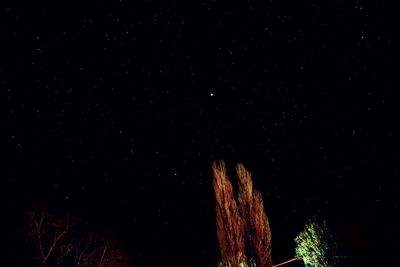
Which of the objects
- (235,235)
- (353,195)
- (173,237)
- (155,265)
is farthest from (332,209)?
(173,237)

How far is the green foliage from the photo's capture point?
43.8 ft

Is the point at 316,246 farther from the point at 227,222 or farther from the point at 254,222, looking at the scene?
the point at 227,222

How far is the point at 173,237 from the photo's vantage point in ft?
80.6

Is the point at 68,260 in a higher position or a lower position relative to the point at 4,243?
lower

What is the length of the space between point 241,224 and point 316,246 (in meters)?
5.37

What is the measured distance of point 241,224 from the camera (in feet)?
32.3

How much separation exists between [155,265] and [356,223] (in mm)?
11476

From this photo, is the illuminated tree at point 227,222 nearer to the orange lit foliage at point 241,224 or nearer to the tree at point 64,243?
the orange lit foliage at point 241,224

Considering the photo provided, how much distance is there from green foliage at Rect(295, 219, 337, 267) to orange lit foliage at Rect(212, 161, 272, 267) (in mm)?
4684

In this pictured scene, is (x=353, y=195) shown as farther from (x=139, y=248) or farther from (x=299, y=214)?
(x=139, y=248)

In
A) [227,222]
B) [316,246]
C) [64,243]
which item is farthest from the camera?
[64,243]

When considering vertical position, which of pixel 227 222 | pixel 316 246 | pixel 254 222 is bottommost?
pixel 316 246

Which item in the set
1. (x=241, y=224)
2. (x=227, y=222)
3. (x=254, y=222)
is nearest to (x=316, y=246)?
(x=254, y=222)

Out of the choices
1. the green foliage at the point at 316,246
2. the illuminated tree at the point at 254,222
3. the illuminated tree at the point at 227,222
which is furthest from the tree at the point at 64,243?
the illuminated tree at the point at 254,222
